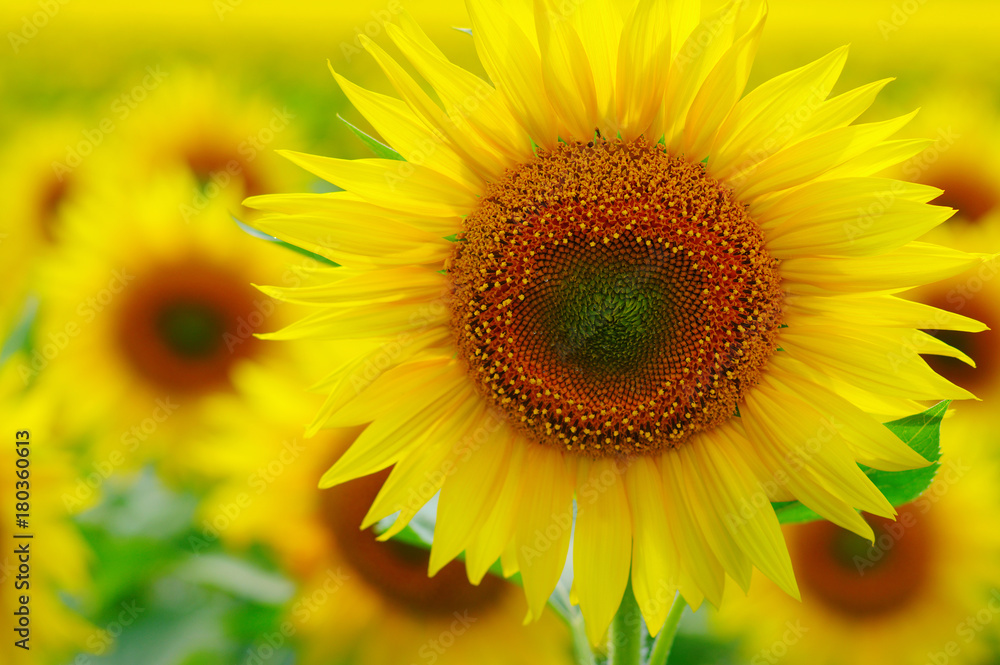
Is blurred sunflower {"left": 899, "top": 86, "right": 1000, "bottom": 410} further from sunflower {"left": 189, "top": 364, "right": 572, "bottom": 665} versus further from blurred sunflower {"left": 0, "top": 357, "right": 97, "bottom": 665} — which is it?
blurred sunflower {"left": 0, "top": 357, "right": 97, "bottom": 665}

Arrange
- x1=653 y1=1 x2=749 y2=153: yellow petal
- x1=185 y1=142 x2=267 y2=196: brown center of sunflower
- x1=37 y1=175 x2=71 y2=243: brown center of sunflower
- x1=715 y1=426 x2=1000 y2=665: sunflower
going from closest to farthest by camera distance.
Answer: x1=653 y1=1 x2=749 y2=153: yellow petal, x1=715 y1=426 x2=1000 y2=665: sunflower, x1=185 y1=142 x2=267 y2=196: brown center of sunflower, x1=37 y1=175 x2=71 y2=243: brown center of sunflower

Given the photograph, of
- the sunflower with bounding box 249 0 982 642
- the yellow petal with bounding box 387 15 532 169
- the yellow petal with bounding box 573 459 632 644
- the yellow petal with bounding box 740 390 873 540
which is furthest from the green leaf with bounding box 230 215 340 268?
the yellow petal with bounding box 740 390 873 540

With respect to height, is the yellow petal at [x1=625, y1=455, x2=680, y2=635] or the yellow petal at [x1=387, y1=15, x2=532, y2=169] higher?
the yellow petal at [x1=387, y1=15, x2=532, y2=169]

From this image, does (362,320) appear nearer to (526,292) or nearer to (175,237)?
(526,292)

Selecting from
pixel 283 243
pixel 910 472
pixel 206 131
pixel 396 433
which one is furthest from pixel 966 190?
pixel 206 131

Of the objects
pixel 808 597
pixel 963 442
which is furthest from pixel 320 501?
pixel 963 442

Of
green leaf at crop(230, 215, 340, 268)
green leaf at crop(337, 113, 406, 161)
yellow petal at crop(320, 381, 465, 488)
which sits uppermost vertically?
green leaf at crop(337, 113, 406, 161)

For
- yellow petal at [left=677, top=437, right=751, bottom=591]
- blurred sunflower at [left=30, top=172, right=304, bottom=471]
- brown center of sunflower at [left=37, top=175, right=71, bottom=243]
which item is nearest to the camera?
yellow petal at [left=677, top=437, right=751, bottom=591]
